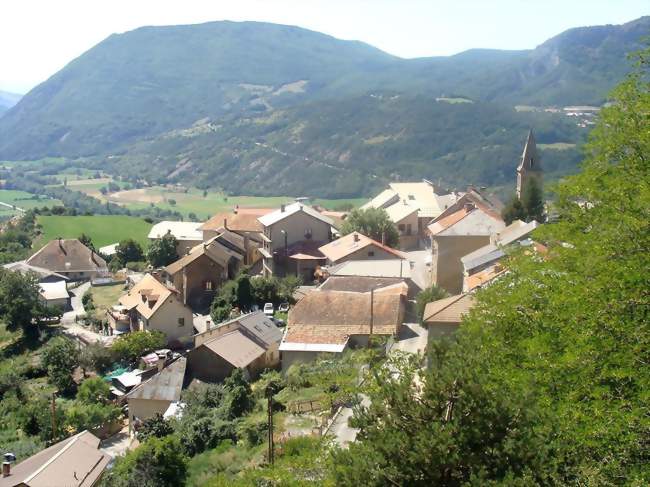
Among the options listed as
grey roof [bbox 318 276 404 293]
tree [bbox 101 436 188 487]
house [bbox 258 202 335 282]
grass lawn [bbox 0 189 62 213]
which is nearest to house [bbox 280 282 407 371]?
grey roof [bbox 318 276 404 293]

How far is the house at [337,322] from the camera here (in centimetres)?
2916

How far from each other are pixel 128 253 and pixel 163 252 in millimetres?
10030

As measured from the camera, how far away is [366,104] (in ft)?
574

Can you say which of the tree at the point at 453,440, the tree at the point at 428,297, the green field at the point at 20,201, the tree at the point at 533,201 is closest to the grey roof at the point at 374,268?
the tree at the point at 428,297

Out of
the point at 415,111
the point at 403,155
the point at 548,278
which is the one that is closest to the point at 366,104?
the point at 415,111

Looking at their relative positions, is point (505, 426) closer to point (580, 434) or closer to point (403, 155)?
point (580, 434)

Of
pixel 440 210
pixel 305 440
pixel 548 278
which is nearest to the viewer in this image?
pixel 548 278

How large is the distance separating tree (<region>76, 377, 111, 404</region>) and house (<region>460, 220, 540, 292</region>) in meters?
15.2

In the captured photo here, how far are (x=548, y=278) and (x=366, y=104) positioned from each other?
6541 inches

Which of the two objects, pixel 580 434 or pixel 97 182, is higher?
pixel 580 434

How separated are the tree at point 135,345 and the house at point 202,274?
7704 millimetres

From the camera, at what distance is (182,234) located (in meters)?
61.4

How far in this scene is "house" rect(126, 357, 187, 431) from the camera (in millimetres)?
28281

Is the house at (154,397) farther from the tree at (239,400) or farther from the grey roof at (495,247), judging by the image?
the grey roof at (495,247)
